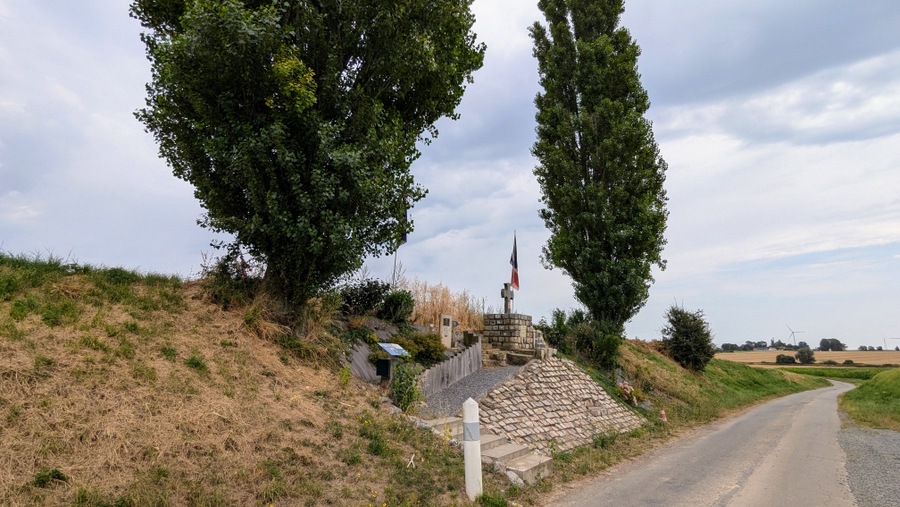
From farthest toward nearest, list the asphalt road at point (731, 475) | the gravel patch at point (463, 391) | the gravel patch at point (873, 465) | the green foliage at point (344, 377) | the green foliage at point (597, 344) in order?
1. the green foliage at point (597, 344)
2. the gravel patch at point (463, 391)
3. the green foliage at point (344, 377)
4. the gravel patch at point (873, 465)
5. the asphalt road at point (731, 475)

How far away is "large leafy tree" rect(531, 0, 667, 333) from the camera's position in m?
21.5

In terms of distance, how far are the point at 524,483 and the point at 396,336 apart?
640 cm

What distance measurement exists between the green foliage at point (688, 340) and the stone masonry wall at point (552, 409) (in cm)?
1299

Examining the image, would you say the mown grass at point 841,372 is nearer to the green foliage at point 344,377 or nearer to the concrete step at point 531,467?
the concrete step at point 531,467

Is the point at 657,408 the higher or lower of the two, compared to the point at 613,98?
lower

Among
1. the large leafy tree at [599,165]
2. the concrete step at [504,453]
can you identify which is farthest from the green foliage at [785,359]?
the concrete step at [504,453]

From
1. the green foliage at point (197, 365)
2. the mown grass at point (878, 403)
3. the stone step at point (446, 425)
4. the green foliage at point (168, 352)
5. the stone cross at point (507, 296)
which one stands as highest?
the stone cross at point (507, 296)

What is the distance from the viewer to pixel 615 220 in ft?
71.8

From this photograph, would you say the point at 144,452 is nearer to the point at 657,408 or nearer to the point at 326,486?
the point at 326,486

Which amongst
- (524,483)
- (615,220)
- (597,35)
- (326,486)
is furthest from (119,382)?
(597,35)

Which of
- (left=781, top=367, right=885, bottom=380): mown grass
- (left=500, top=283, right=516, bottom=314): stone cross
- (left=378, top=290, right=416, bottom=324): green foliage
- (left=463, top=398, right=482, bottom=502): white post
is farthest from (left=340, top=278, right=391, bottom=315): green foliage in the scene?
(left=781, top=367, right=885, bottom=380): mown grass

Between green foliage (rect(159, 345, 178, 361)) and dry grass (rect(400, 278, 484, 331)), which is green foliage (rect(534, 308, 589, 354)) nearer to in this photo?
dry grass (rect(400, 278, 484, 331))

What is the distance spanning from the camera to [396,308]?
1463cm

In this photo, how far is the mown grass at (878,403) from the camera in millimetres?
16156
